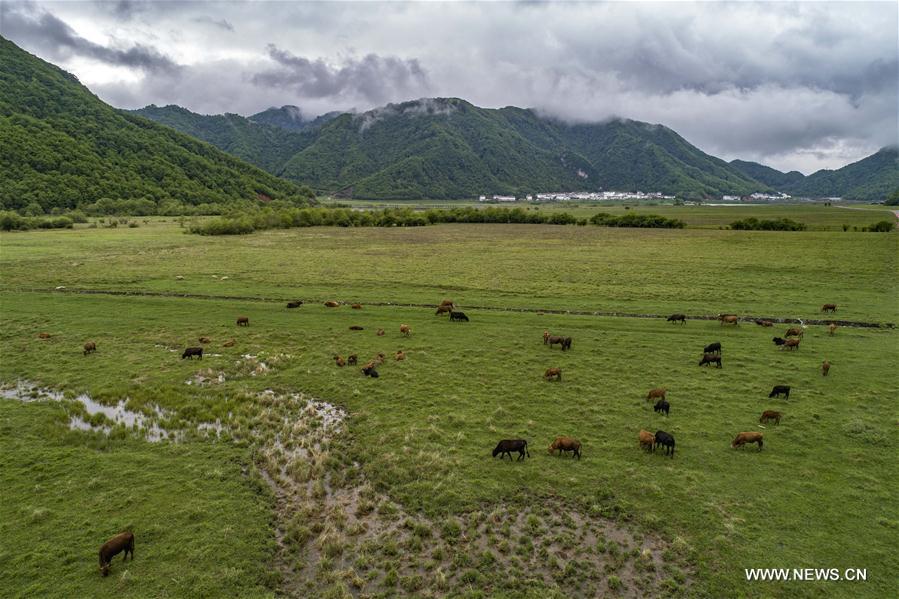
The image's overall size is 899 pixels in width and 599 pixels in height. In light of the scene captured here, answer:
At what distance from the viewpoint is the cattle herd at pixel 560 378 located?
12367mm

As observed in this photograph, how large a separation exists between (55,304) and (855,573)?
5536cm

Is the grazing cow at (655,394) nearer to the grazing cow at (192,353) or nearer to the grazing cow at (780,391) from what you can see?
the grazing cow at (780,391)

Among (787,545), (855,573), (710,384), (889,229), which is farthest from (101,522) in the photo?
(889,229)

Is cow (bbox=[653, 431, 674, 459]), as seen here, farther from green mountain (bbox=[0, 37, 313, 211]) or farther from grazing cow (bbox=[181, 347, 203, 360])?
green mountain (bbox=[0, 37, 313, 211])

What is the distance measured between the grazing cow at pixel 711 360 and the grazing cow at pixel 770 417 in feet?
22.7

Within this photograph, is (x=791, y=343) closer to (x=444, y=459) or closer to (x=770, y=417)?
(x=770, y=417)

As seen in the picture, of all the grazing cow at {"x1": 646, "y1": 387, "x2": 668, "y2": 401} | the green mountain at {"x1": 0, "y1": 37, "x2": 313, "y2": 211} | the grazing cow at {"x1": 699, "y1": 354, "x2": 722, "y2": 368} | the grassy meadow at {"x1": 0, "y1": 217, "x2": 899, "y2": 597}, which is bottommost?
the grassy meadow at {"x1": 0, "y1": 217, "x2": 899, "y2": 597}

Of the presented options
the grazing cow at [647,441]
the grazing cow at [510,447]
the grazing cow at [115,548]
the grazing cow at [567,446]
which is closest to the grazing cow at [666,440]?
the grazing cow at [647,441]

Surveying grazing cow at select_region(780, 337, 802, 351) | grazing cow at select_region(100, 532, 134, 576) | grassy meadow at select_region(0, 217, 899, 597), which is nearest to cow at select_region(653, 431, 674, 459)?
grassy meadow at select_region(0, 217, 899, 597)

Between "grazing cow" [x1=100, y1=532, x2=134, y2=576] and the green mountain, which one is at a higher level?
the green mountain

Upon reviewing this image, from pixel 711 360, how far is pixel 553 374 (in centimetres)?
1007

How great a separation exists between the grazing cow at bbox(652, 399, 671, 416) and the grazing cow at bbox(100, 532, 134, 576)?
20.3 metres

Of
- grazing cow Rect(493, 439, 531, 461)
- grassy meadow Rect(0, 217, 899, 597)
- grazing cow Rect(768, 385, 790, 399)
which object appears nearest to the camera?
grassy meadow Rect(0, 217, 899, 597)

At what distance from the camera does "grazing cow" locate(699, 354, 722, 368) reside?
2656cm
